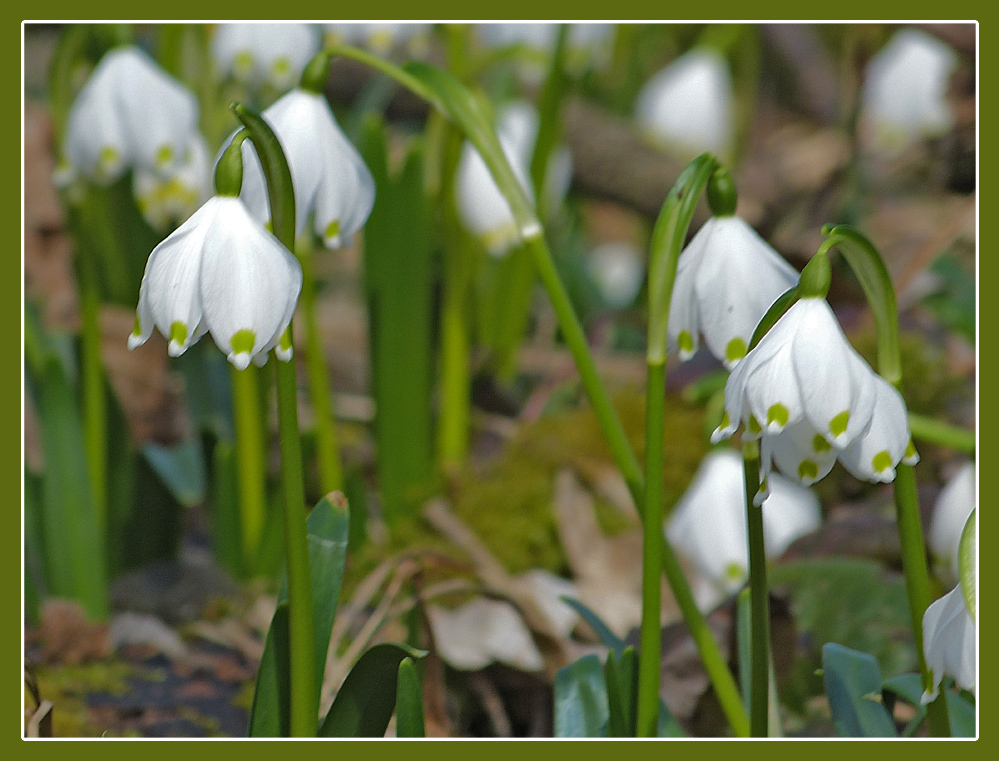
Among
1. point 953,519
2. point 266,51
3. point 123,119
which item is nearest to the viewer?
point 953,519

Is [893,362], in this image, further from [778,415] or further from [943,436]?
[943,436]

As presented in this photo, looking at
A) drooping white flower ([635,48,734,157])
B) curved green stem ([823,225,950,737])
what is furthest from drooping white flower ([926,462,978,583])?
drooping white flower ([635,48,734,157])

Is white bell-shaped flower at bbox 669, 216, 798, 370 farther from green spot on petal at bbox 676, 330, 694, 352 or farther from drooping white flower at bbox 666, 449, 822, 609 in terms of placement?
drooping white flower at bbox 666, 449, 822, 609

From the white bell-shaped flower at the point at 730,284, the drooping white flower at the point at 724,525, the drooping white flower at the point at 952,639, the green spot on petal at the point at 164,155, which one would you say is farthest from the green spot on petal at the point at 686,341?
the green spot on petal at the point at 164,155

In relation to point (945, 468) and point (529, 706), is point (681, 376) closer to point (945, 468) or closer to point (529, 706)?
point (945, 468)

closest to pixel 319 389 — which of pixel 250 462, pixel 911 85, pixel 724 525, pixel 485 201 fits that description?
pixel 250 462

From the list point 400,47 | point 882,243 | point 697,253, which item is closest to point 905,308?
point 882,243

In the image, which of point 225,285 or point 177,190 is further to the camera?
point 177,190
